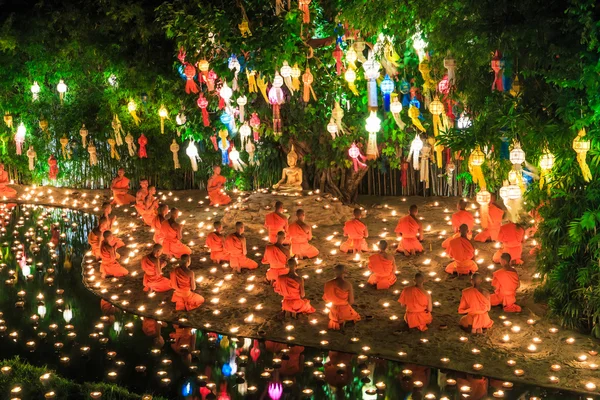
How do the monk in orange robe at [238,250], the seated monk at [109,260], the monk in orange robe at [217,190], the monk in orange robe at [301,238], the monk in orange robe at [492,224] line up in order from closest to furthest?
1. the monk in orange robe at [238,250]
2. the seated monk at [109,260]
3. the monk in orange robe at [301,238]
4. the monk in orange robe at [492,224]
5. the monk in orange robe at [217,190]

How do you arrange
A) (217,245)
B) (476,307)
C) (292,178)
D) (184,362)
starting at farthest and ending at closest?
(292,178) < (217,245) < (476,307) < (184,362)

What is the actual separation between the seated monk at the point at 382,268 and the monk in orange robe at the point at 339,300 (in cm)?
107

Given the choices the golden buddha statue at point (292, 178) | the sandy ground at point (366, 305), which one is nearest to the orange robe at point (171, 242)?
the sandy ground at point (366, 305)

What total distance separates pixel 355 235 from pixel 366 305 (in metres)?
1.95

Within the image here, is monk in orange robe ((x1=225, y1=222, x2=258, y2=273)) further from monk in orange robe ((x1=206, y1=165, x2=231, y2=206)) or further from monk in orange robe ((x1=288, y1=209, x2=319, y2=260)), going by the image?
monk in orange robe ((x1=206, y1=165, x2=231, y2=206))

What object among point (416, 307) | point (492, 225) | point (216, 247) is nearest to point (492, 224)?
point (492, 225)

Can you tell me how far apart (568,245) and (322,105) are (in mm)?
6264

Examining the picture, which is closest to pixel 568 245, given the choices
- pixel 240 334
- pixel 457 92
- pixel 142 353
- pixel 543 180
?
pixel 543 180

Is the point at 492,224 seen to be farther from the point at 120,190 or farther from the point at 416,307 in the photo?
the point at 120,190

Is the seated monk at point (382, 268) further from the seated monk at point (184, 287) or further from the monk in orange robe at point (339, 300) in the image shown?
the seated monk at point (184, 287)

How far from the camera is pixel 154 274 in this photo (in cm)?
1006

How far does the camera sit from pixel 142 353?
27.2ft

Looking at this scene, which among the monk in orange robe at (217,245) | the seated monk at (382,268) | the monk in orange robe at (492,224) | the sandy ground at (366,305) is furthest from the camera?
the monk in orange robe at (492,224)

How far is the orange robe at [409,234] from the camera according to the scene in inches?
437
